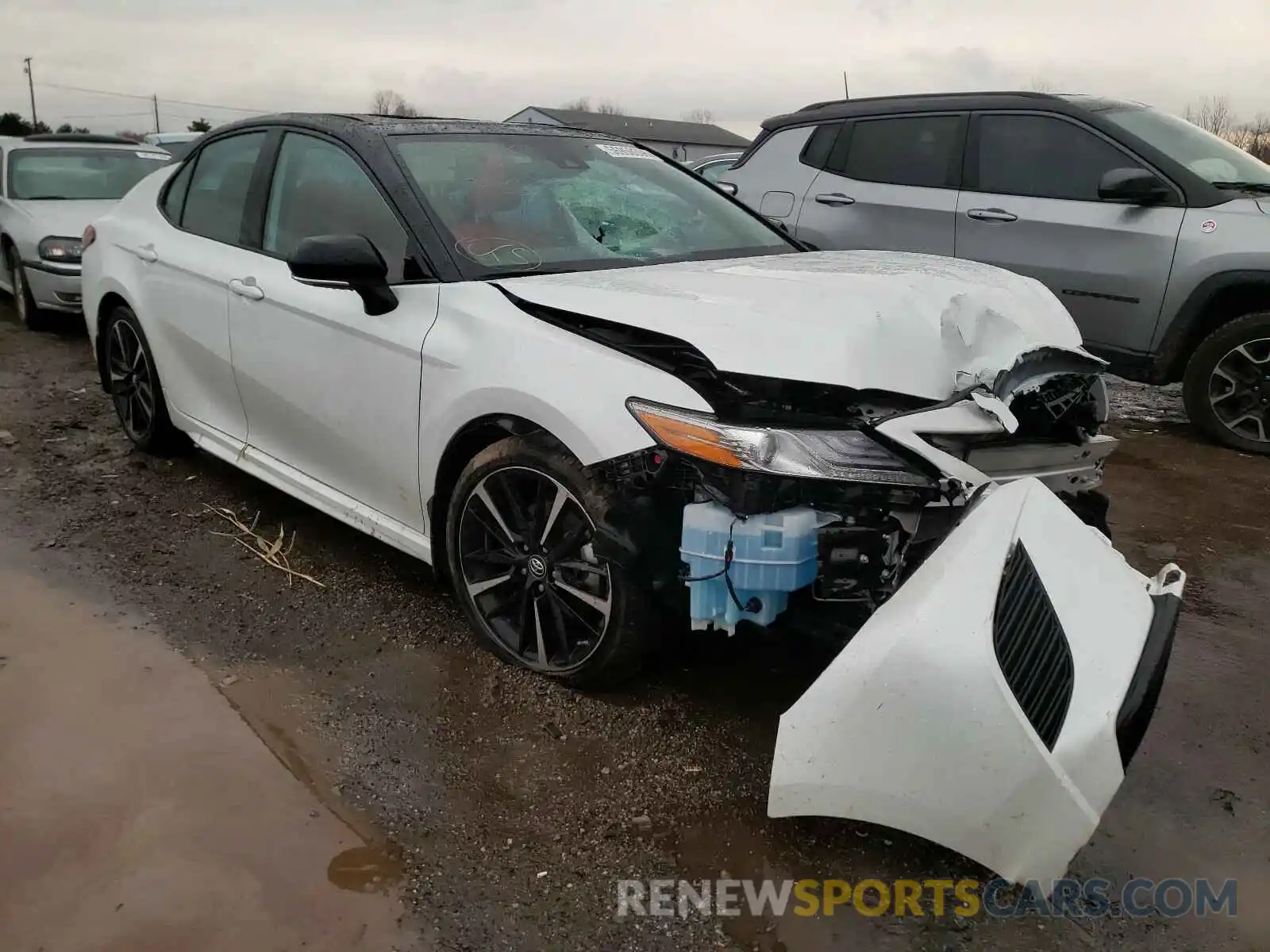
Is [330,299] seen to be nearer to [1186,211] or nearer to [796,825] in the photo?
[796,825]

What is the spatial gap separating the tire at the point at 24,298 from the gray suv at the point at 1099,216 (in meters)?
6.46

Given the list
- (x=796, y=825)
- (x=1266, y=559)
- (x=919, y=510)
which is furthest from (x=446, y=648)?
(x=1266, y=559)

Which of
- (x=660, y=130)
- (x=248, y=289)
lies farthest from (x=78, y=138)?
(x=660, y=130)

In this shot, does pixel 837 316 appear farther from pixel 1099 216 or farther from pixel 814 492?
pixel 1099 216

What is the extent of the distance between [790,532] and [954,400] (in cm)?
54

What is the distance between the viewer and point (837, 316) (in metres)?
2.48

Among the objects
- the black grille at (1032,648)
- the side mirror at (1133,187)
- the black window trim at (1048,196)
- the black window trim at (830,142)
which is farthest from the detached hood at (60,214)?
the black grille at (1032,648)

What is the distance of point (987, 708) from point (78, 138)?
34.9 feet

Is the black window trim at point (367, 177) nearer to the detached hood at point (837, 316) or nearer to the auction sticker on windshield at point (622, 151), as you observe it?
the detached hood at point (837, 316)

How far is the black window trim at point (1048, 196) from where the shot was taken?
528 cm

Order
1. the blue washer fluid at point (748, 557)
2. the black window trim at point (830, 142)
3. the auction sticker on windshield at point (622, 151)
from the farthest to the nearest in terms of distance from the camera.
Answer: the black window trim at point (830, 142) < the auction sticker on windshield at point (622, 151) < the blue washer fluid at point (748, 557)

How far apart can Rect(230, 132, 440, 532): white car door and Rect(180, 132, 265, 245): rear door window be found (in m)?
0.25

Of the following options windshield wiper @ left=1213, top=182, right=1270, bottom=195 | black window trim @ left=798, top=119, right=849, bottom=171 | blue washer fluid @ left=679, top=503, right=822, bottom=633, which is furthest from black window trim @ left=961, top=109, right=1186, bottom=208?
blue washer fluid @ left=679, top=503, right=822, bottom=633

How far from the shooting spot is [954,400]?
8.08ft
